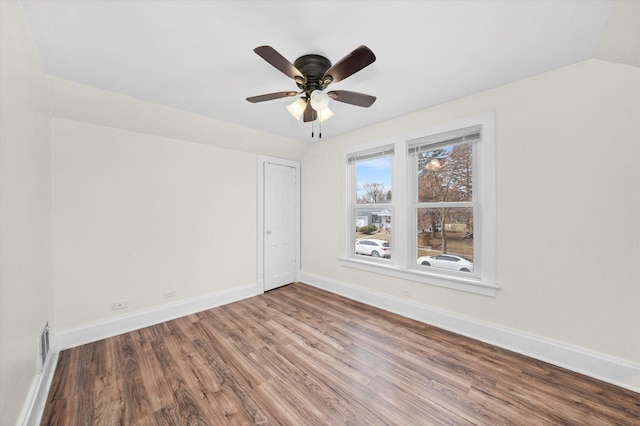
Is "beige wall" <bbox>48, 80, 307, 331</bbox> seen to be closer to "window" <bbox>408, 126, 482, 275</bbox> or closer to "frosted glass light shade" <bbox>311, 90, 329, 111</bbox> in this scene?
"frosted glass light shade" <bbox>311, 90, 329, 111</bbox>

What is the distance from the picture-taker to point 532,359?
2.13 m

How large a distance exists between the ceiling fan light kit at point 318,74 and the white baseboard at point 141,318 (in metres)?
2.72

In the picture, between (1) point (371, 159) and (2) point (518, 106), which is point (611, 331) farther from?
(1) point (371, 159)

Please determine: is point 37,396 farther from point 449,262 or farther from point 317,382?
point 449,262

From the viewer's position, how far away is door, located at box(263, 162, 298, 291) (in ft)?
13.4

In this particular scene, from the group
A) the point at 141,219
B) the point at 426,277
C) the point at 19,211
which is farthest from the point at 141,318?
the point at 426,277

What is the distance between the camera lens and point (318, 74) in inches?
75.7

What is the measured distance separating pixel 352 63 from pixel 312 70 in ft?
1.48

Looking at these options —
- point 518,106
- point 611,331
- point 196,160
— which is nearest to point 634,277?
point 611,331

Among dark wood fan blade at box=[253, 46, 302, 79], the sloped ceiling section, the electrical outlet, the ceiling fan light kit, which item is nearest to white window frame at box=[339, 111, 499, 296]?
the sloped ceiling section

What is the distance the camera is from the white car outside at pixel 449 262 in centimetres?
268

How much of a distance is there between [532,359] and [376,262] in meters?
1.81

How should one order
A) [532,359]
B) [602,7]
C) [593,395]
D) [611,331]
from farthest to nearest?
[532,359] → [611,331] → [593,395] → [602,7]

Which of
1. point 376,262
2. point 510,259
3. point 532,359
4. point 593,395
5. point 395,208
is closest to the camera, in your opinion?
point 593,395
